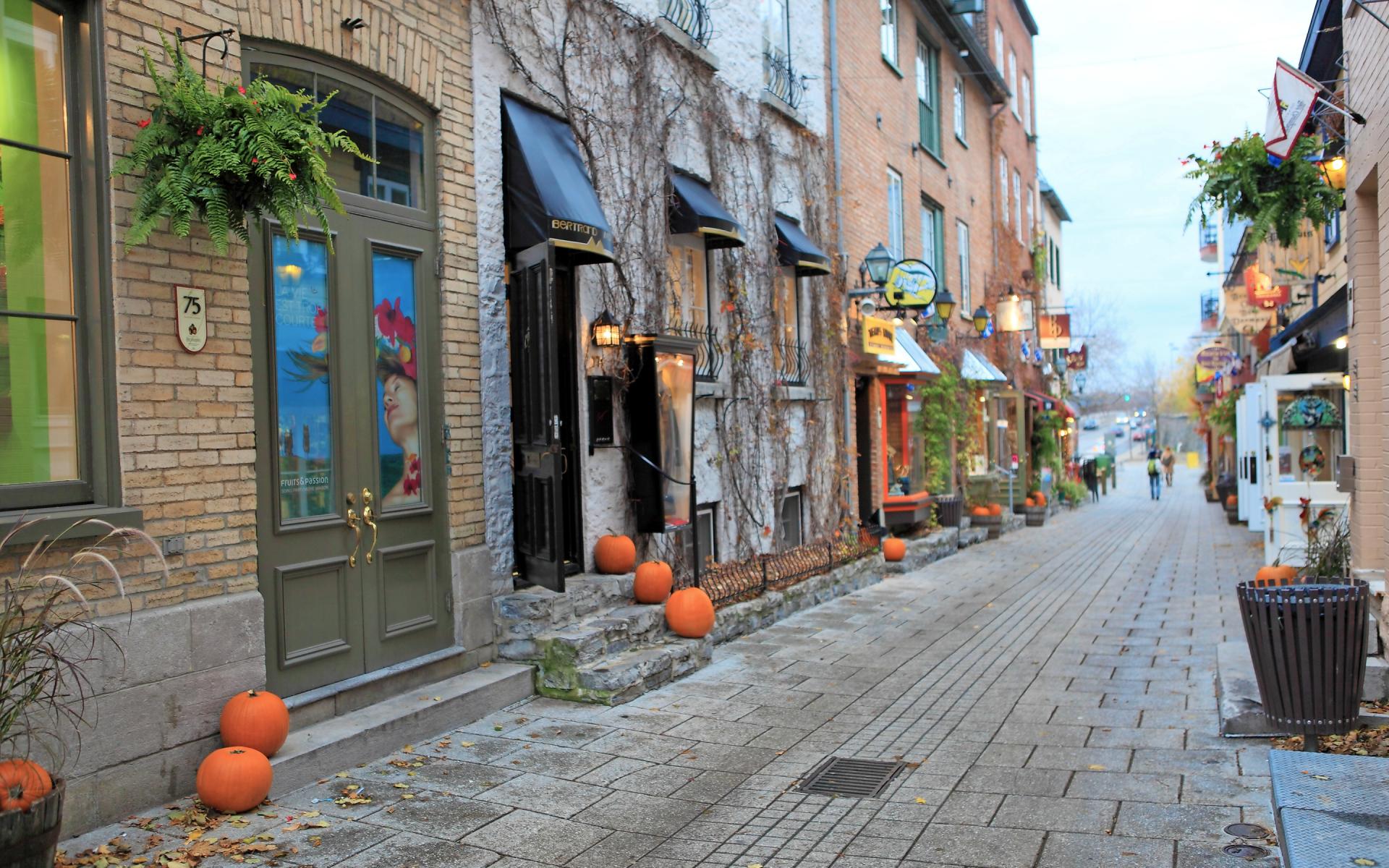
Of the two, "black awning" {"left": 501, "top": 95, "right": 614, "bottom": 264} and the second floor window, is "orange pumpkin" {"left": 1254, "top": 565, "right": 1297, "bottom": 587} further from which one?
the second floor window

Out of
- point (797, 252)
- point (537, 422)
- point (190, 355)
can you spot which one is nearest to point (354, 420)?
point (190, 355)

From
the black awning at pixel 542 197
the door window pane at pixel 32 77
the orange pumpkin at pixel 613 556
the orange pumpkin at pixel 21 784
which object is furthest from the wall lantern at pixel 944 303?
the orange pumpkin at pixel 21 784

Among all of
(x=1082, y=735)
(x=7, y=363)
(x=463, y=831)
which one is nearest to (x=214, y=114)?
(x=7, y=363)

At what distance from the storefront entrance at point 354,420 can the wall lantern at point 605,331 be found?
6.47ft

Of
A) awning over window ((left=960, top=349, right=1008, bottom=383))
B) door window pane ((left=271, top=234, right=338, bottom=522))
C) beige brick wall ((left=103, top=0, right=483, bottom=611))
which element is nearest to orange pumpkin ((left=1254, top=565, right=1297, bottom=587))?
door window pane ((left=271, top=234, right=338, bottom=522))

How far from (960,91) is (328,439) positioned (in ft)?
61.5

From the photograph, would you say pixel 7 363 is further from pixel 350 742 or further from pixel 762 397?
pixel 762 397

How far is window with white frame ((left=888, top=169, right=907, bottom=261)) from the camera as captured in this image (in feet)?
55.4

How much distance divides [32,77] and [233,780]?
3347mm

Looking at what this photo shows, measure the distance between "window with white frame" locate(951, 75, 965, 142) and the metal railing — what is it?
448 inches

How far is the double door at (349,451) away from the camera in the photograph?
19.2 ft

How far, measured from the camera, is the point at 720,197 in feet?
36.2

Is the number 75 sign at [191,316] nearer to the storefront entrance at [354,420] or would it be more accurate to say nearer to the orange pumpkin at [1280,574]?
the storefront entrance at [354,420]

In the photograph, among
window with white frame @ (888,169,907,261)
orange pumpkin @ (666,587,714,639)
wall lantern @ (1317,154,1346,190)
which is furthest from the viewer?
window with white frame @ (888,169,907,261)
